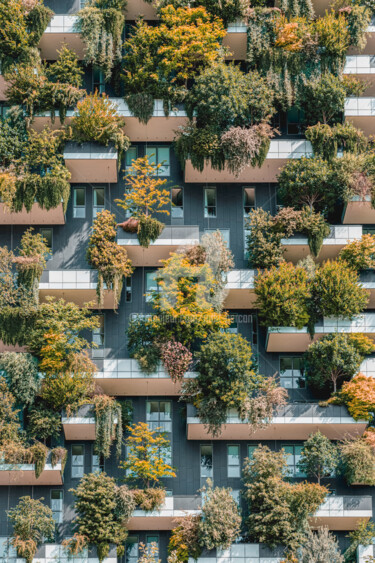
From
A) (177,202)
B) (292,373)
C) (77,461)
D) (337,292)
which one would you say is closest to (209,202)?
(177,202)

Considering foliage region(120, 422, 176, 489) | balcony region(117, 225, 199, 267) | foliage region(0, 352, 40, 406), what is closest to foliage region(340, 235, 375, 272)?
balcony region(117, 225, 199, 267)

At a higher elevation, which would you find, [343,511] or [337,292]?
[337,292]

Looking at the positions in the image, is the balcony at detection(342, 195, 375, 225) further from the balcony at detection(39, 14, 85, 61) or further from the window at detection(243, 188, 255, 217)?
the balcony at detection(39, 14, 85, 61)

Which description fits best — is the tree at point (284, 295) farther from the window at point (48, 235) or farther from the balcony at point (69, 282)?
the window at point (48, 235)

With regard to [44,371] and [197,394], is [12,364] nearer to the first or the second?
[44,371]

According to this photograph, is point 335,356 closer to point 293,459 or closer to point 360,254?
point 360,254

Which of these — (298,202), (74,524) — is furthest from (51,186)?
(74,524)
